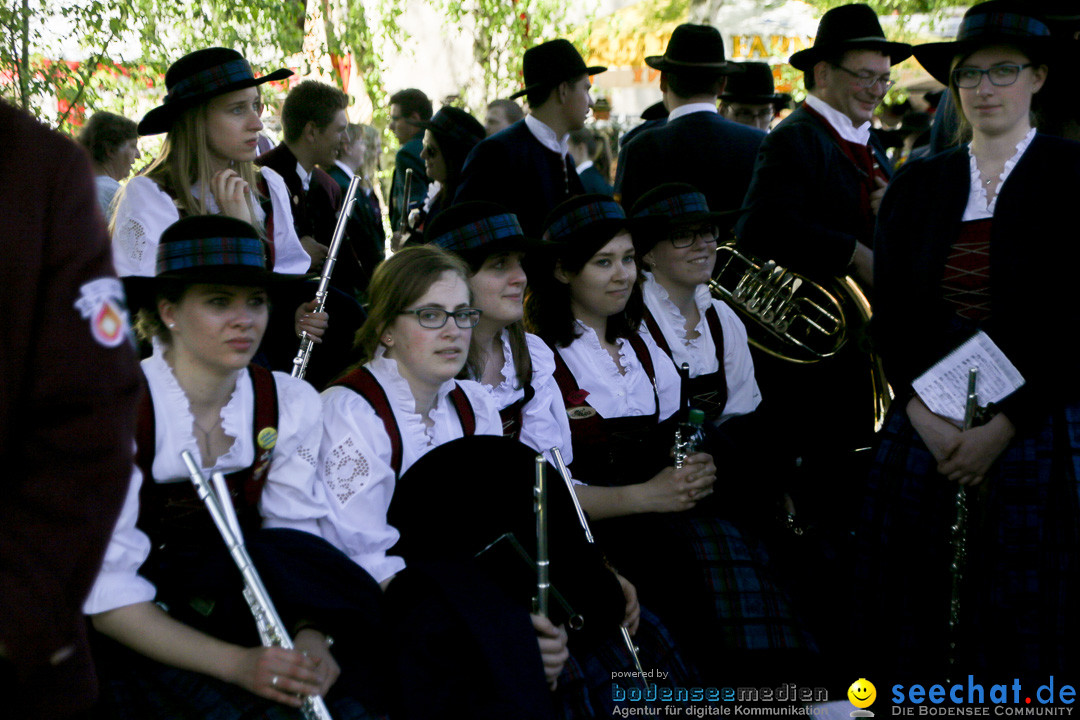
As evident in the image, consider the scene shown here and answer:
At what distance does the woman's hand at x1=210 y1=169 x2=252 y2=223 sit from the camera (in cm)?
342

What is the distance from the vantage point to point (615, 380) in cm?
347

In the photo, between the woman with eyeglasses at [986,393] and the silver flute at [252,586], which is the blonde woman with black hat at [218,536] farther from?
the woman with eyeglasses at [986,393]

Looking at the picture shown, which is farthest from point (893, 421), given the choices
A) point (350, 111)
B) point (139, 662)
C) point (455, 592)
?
point (350, 111)

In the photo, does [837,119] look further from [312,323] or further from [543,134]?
[312,323]

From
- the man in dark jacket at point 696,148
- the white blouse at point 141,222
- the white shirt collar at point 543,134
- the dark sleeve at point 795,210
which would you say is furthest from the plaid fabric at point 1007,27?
the white blouse at point 141,222

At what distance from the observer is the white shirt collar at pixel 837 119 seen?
4.23 meters

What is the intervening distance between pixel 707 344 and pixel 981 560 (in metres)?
1.20

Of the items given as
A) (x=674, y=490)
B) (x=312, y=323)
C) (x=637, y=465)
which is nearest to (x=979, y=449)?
(x=674, y=490)

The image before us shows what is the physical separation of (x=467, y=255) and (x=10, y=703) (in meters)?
2.22

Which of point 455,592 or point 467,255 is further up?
point 467,255

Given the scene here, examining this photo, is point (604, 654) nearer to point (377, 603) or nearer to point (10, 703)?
point (377, 603)

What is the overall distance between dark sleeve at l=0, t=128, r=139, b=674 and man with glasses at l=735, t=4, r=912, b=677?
300 centimetres

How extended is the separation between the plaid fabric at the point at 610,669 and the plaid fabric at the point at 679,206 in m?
1.54

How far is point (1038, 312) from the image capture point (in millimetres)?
3020
